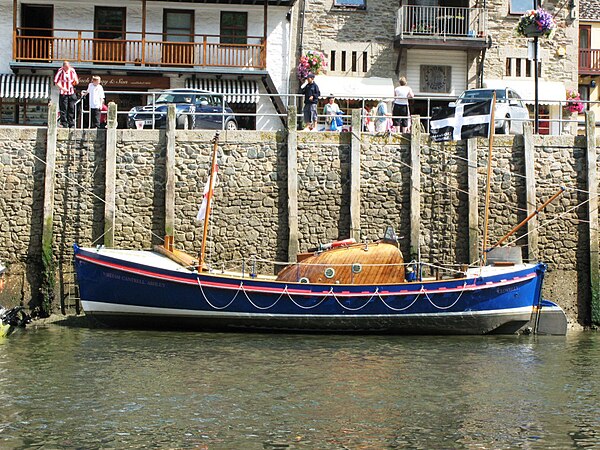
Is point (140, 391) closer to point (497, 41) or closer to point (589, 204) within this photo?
point (589, 204)

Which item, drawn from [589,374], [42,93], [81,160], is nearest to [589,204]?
[589,374]

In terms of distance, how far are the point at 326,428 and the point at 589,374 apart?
6.04 metres

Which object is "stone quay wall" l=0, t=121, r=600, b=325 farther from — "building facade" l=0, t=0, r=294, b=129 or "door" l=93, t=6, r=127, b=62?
"door" l=93, t=6, r=127, b=62

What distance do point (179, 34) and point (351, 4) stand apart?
5728mm

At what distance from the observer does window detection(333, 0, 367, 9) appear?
3772 cm

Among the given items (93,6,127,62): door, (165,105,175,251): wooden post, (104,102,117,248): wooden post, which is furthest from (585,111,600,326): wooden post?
(93,6,127,62): door

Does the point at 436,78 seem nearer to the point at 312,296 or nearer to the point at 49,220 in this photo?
the point at 312,296

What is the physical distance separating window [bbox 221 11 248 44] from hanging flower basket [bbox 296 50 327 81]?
185 cm

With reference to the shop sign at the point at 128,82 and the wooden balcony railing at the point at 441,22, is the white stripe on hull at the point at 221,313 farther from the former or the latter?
the wooden balcony railing at the point at 441,22

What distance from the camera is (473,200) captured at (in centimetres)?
2600

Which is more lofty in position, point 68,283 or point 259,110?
point 259,110

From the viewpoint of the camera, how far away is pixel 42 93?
34312 millimetres

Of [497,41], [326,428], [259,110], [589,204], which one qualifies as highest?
[497,41]

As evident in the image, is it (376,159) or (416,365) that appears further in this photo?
(376,159)
